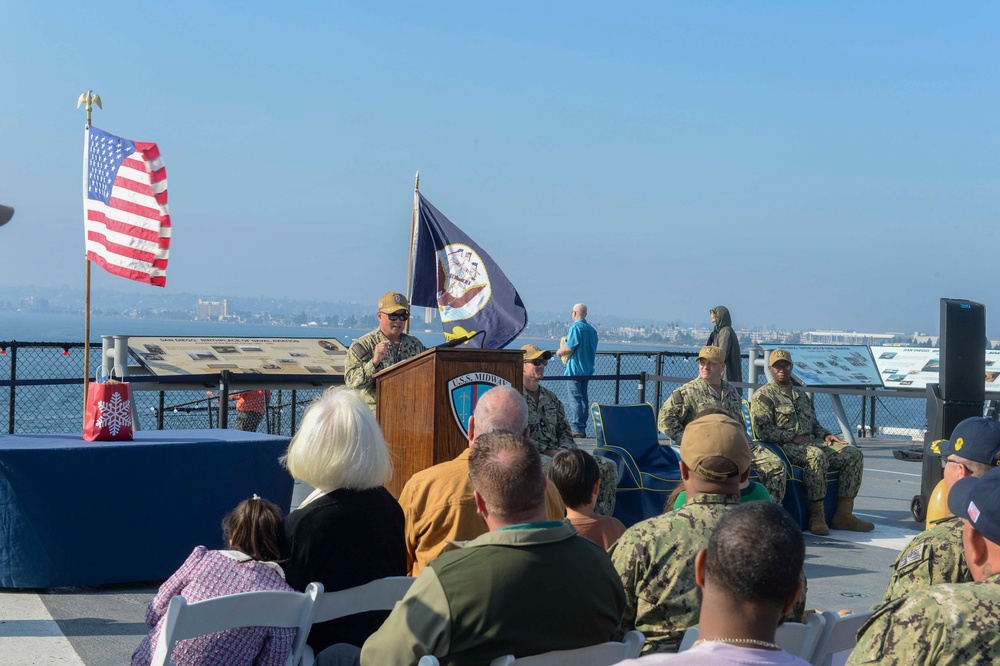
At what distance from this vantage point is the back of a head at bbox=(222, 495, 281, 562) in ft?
11.1

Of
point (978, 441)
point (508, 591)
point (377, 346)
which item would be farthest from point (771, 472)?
point (508, 591)

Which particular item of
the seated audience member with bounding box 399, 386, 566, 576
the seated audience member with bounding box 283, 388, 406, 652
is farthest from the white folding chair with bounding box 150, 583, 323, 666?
the seated audience member with bounding box 399, 386, 566, 576

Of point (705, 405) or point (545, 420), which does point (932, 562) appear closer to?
point (545, 420)

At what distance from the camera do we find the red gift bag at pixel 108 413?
5695 mm

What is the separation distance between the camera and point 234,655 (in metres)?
3.19

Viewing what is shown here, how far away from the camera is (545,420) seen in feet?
25.7

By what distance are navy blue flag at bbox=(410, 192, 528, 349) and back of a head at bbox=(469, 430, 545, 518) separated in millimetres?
6342

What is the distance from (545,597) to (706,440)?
37.6 inches

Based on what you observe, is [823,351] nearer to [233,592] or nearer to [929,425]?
[929,425]

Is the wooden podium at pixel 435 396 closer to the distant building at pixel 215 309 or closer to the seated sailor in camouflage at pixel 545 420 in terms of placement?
the seated sailor in camouflage at pixel 545 420

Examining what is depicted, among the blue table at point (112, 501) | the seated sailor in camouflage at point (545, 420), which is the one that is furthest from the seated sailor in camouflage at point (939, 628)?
the seated sailor in camouflage at point (545, 420)

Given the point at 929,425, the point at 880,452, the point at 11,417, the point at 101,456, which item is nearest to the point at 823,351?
the point at 880,452

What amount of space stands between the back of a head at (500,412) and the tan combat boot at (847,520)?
5.51 metres

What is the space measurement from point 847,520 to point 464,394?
14.1 ft
